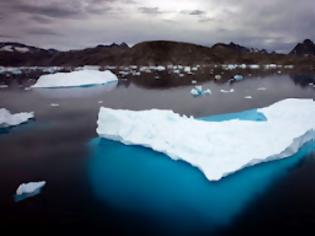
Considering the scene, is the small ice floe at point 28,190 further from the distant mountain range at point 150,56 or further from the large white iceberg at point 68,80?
the distant mountain range at point 150,56

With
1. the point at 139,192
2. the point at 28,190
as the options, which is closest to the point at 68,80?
the point at 28,190

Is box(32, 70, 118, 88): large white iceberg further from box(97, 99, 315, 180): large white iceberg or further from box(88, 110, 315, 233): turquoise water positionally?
box(88, 110, 315, 233): turquoise water

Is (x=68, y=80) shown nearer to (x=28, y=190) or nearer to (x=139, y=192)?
(x=28, y=190)

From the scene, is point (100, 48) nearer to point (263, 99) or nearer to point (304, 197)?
point (263, 99)

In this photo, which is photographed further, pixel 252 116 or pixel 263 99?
pixel 263 99

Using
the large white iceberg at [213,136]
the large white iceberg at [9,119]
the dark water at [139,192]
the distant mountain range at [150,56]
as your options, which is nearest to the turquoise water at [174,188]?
the dark water at [139,192]

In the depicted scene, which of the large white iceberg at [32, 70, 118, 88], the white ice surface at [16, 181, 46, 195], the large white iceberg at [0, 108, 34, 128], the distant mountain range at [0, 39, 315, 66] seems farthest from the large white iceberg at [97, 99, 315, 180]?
the distant mountain range at [0, 39, 315, 66]

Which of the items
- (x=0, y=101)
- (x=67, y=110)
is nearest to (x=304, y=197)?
(x=67, y=110)
